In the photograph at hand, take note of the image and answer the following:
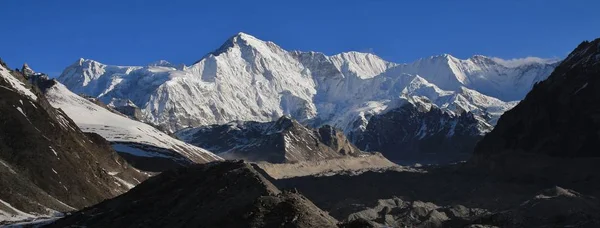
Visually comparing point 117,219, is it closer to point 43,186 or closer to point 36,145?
point 43,186

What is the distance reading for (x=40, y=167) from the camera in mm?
150750

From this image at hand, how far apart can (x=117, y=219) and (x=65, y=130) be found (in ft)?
331

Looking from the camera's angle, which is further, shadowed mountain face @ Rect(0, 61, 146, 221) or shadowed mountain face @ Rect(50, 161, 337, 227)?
shadowed mountain face @ Rect(0, 61, 146, 221)

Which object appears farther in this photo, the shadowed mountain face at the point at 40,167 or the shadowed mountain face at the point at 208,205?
the shadowed mountain face at the point at 40,167

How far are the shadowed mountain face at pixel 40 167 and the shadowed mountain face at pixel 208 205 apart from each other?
2507 centimetres

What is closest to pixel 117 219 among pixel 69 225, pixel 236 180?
pixel 69 225

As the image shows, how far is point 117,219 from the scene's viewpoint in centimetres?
9269

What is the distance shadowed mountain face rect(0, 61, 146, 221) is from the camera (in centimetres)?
13275

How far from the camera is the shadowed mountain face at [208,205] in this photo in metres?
77.0

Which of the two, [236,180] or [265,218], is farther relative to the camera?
[236,180]

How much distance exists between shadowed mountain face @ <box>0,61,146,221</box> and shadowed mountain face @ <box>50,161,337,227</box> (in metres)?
25.1

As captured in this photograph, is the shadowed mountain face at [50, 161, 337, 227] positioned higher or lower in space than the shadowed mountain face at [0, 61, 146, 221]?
lower

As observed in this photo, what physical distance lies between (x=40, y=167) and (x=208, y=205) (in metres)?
74.4

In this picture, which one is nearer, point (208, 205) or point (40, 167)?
point (208, 205)
